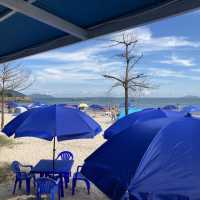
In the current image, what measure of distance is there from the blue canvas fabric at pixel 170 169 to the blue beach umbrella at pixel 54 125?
3.42 meters

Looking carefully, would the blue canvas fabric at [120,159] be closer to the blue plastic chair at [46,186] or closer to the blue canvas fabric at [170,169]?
the blue canvas fabric at [170,169]

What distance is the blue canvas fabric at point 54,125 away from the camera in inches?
253

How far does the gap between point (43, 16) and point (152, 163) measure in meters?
2.01

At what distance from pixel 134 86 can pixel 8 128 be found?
12.4m

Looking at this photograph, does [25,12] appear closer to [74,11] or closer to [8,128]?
[74,11]

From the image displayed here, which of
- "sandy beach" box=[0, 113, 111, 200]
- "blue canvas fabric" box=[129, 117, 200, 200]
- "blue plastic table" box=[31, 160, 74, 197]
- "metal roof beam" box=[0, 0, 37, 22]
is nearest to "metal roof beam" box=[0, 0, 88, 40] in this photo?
"metal roof beam" box=[0, 0, 37, 22]

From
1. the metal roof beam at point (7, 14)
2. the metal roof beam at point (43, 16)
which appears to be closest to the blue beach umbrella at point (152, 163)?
the metal roof beam at point (43, 16)

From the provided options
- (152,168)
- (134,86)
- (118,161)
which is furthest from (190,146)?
(134,86)

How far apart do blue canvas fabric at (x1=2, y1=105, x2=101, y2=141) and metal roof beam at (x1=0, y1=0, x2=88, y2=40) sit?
2.49 m

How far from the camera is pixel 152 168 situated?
2969mm

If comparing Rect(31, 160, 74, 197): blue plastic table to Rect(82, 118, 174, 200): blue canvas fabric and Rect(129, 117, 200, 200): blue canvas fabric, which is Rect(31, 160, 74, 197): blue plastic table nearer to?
Rect(82, 118, 174, 200): blue canvas fabric

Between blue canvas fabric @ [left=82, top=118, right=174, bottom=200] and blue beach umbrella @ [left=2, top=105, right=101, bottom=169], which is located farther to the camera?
blue beach umbrella @ [left=2, top=105, right=101, bottom=169]

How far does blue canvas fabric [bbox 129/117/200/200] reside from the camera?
111 inches

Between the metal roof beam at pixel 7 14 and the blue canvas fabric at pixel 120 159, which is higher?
the metal roof beam at pixel 7 14
